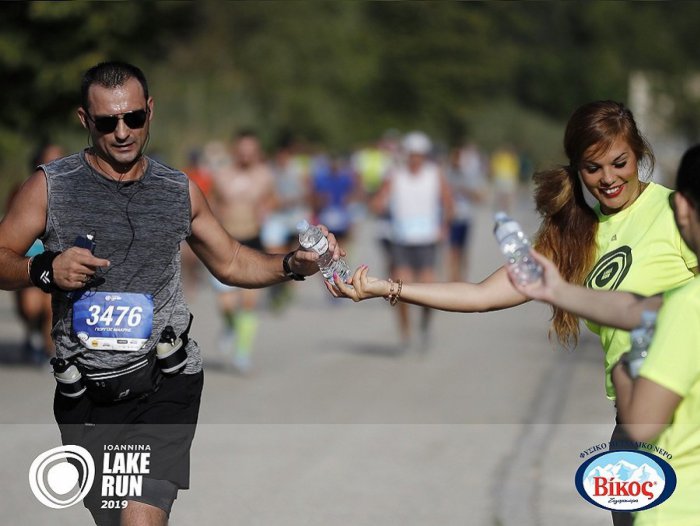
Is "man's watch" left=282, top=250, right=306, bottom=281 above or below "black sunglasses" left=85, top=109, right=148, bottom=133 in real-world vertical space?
below

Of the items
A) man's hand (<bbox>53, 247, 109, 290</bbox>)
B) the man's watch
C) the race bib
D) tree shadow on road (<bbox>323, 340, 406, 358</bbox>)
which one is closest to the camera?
man's hand (<bbox>53, 247, 109, 290</bbox>)

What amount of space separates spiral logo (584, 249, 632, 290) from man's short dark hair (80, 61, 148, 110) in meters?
1.76

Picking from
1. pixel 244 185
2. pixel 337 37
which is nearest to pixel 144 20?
pixel 244 185

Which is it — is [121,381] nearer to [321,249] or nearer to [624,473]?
[321,249]

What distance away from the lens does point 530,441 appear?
912cm

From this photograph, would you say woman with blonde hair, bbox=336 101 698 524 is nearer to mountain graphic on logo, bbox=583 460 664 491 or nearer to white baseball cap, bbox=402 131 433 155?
mountain graphic on logo, bbox=583 460 664 491

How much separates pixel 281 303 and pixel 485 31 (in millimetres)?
28516

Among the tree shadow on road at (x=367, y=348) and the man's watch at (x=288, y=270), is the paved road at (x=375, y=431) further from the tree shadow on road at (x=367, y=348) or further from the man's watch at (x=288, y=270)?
the man's watch at (x=288, y=270)

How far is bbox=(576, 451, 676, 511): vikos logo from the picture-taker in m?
3.65

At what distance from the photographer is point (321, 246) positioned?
4.95m

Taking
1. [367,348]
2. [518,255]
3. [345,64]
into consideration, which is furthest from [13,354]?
[345,64]

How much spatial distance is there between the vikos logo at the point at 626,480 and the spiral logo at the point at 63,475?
5.85 feet

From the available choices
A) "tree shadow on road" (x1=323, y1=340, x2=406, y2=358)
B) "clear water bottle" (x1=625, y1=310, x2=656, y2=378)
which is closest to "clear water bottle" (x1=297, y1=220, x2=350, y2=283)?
"clear water bottle" (x1=625, y1=310, x2=656, y2=378)

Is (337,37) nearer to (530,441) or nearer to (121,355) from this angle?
(530,441)
